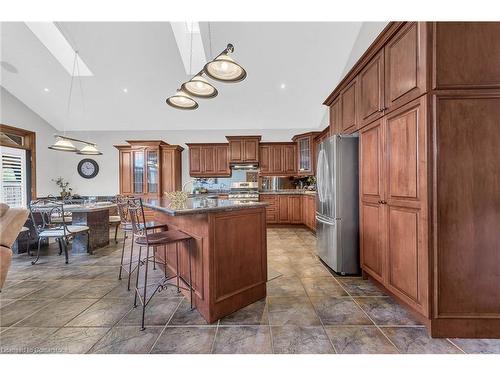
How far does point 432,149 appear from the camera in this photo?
160cm

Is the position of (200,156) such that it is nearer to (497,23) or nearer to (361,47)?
(361,47)

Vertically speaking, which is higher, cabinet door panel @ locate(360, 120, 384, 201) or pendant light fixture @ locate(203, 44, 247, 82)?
pendant light fixture @ locate(203, 44, 247, 82)

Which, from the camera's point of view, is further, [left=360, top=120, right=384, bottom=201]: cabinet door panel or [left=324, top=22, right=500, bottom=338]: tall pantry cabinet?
[left=360, top=120, right=384, bottom=201]: cabinet door panel

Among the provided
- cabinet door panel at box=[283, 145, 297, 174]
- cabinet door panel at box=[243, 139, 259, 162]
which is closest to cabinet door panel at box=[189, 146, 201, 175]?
cabinet door panel at box=[243, 139, 259, 162]

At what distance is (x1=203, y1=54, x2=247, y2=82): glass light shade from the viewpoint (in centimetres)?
188

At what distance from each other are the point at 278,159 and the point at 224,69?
4066mm

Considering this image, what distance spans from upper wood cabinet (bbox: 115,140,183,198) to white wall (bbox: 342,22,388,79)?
4.57 meters

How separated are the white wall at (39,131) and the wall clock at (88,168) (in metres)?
0.60

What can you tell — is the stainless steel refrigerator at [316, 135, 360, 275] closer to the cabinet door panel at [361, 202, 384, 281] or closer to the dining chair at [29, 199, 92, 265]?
the cabinet door panel at [361, 202, 384, 281]

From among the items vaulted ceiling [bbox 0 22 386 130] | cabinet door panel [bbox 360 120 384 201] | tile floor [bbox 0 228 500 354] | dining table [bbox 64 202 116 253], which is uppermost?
vaulted ceiling [bbox 0 22 386 130]

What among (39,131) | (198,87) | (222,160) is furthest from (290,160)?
(39,131)

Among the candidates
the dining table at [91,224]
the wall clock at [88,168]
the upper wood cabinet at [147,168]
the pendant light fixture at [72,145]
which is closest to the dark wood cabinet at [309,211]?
the upper wood cabinet at [147,168]

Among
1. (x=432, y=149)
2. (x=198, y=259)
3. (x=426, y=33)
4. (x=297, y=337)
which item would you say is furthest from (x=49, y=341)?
(x=426, y=33)
